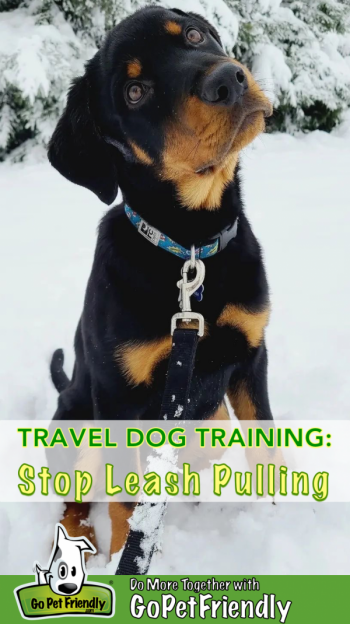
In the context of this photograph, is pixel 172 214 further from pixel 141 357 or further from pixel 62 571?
pixel 62 571

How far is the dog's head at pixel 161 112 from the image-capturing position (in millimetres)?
1614

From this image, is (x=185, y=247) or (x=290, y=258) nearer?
(x=185, y=247)

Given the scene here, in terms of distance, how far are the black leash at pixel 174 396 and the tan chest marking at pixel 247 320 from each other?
0.34 m

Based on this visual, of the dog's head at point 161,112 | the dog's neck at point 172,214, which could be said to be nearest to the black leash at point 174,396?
the dog's neck at point 172,214

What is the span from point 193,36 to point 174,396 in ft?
4.61

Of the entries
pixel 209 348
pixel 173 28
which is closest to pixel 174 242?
pixel 209 348

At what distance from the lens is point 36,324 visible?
370cm

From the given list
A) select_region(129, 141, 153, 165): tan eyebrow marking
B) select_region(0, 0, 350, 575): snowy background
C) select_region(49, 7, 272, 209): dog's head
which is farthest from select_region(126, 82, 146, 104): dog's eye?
select_region(0, 0, 350, 575): snowy background

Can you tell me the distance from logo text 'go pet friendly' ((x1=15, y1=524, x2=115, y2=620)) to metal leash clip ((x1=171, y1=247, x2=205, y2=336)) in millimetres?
787

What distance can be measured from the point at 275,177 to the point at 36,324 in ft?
13.6

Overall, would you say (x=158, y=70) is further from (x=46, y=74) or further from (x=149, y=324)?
(x=46, y=74)

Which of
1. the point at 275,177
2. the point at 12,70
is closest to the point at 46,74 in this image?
the point at 12,70

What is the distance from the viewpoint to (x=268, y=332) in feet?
11.3

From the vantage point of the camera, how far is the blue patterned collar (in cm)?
187
